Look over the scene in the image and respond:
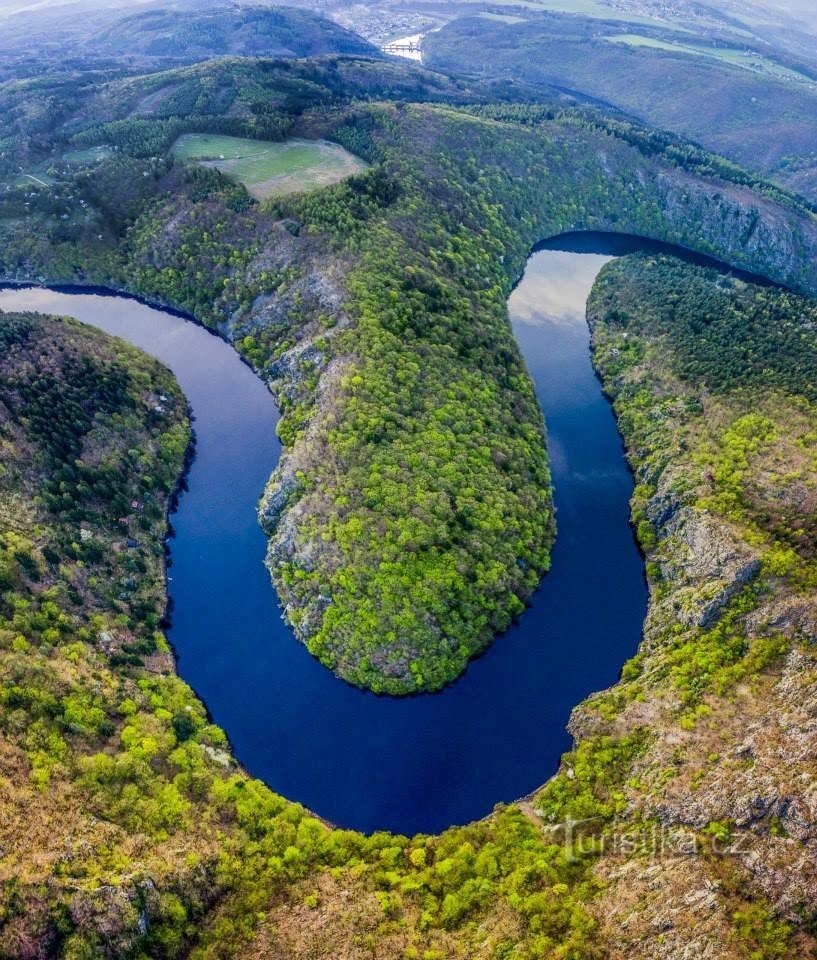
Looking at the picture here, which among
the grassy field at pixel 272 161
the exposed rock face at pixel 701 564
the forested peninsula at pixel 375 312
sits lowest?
the exposed rock face at pixel 701 564

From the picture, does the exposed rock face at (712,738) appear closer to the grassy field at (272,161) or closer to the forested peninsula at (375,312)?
the forested peninsula at (375,312)

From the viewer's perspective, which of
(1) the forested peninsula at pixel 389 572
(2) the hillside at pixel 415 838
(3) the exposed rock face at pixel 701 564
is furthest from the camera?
(3) the exposed rock face at pixel 701 564

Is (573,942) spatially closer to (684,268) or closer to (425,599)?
(425,599)

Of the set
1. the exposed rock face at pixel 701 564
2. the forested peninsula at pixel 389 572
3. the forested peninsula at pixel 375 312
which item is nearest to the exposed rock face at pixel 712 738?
the exposed rock face at pixel 701 564

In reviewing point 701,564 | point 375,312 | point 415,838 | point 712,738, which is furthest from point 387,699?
point 375,312

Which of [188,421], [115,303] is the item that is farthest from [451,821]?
[115,303]

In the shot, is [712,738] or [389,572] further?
[389,572]

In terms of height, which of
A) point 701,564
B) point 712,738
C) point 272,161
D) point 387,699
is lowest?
point 712,738

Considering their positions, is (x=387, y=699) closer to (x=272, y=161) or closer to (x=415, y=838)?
(x=415, y=838)
